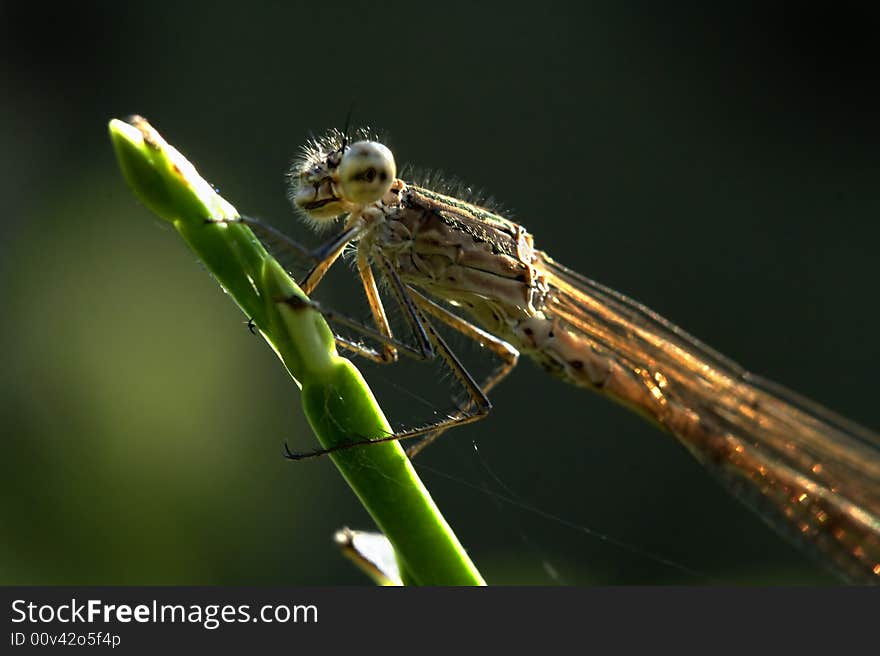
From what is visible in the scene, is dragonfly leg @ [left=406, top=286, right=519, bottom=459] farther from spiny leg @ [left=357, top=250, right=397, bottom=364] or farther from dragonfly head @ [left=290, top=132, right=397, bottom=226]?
dragonfly head @ [left=290, top=132, right=397, bottom=226]

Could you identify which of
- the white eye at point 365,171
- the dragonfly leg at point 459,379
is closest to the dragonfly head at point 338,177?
the white eye at point 365,171

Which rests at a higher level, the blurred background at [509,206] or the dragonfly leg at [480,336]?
the blurred background at [509,206]

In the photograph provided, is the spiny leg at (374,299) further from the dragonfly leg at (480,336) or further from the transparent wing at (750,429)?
the transparent wing at (750,429)

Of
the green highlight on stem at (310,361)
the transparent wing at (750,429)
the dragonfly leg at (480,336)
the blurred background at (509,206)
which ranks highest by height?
the blurred background at (509,206)

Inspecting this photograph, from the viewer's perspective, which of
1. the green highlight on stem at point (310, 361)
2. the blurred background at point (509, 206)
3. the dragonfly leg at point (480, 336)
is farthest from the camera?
the blurred background at point (509, 206)

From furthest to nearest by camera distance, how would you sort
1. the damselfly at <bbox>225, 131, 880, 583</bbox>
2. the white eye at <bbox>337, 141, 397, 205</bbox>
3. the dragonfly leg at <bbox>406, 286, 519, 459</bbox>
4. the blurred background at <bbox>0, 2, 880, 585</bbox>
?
the blurred background at <bbox>0, 2, 880, 585</bbox>
the dragonfly leg at <bbox>406, 286, 519, 459</bbox>
the damselfly at <bbox>225, 131, 880, 583</bbox>
the white eye at <bbox>337, 141, 397, 205</bbox>

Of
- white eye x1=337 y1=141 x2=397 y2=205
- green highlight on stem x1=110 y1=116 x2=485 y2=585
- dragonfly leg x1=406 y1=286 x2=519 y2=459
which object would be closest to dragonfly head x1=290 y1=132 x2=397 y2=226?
white eye x1=337 y1=141 x2=397 y2=205

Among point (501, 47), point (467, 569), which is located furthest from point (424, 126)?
point (467, 569)
